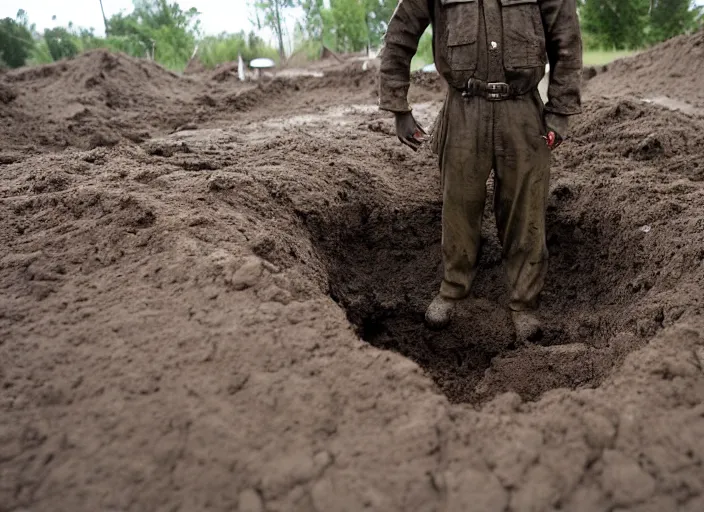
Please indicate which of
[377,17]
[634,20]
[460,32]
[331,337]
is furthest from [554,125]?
[377,17]

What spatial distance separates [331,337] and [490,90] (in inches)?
56.1

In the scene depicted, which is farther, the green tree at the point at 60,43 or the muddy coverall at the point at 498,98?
the green tree at the point at 60,43

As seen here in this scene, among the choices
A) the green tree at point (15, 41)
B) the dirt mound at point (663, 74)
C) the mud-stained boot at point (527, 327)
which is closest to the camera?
the mud-stained boot at point (527, 327)

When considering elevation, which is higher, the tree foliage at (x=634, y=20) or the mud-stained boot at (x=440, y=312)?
the tree foliage at (x=634, y=20)

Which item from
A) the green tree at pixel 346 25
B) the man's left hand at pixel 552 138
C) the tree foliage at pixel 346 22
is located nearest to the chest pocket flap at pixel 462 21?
the man's left hand at pixel 552 138

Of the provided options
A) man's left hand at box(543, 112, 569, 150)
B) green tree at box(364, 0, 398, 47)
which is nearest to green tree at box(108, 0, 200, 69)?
green tree at box(364, 0, 398, 47)

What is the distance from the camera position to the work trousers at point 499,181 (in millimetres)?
2682

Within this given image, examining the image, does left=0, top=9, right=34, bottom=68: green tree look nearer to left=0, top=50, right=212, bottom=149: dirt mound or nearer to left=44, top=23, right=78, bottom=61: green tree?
left=0, top=50, right=212, bottom=149: dirt mound

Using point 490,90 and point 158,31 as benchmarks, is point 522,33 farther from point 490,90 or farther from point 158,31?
point 158,31

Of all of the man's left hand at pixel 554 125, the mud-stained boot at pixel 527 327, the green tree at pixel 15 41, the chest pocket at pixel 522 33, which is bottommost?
the mud-stained boot at pixel 527 327

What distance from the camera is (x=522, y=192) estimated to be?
2834mm

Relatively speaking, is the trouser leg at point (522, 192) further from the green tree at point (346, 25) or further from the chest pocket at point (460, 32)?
the green tree at point (346, 25)

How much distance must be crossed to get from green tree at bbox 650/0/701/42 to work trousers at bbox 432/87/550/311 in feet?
25.3

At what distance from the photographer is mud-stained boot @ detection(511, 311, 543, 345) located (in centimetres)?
307
